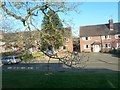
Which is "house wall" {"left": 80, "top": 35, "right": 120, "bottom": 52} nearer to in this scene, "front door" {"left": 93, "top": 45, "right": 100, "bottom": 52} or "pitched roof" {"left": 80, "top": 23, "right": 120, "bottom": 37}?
"front door" {"left": 93, "top": 45, "right": 100, "bottom": 52}

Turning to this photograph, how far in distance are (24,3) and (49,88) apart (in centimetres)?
545

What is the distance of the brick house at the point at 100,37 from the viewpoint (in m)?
64.1

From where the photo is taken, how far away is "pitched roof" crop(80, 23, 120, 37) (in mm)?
65375

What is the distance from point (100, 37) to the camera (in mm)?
66812

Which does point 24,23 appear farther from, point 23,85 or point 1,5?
point 23,85

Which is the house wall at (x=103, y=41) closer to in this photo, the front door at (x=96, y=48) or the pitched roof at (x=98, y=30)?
the front door at (x=96, y=48)

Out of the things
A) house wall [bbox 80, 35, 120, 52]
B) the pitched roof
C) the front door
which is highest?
the pitched roof

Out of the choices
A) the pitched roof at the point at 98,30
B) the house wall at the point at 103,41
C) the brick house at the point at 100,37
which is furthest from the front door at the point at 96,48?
the pitched roof at the point at 98,30

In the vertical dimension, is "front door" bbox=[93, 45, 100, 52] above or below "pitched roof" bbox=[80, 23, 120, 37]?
below

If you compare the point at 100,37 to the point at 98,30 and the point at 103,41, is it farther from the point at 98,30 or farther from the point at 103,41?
the point at 98,30

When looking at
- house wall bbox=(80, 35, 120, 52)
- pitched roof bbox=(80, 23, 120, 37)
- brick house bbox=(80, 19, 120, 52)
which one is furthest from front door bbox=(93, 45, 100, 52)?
pitched roof bbox=(80, 23, 120, 37)

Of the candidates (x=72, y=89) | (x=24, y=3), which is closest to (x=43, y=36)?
(x=24, y=3)

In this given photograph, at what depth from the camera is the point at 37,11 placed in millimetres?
9891

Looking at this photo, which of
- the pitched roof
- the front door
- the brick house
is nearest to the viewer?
the brick house
